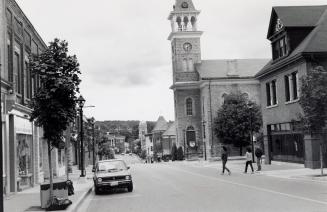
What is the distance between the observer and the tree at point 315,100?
71.7 ft

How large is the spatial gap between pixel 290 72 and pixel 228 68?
39.6m

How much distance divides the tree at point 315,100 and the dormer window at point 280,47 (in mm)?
10717

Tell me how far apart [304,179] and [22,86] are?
14.3 metres

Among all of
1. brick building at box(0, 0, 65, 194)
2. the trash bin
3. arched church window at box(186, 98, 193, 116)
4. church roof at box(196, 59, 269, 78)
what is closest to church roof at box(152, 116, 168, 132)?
arched church window at box(186, 98, 193, 116)

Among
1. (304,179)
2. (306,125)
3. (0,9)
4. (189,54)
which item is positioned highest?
(189,54)

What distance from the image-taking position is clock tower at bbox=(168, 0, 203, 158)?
7069 cm

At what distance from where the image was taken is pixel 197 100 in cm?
7156

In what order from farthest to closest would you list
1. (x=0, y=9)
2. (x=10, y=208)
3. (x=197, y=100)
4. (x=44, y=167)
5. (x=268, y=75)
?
(x=197, y=100), (x=268, y=75), (x=44, y=167), (x=0, y=9), (x=10, y=208)

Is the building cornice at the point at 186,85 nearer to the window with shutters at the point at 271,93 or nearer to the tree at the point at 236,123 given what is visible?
the tree at the point at 236,123

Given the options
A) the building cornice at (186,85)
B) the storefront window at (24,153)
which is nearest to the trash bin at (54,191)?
the storefront window at (24,153)

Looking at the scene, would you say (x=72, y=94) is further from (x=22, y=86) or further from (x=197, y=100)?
(x=197, y=100)

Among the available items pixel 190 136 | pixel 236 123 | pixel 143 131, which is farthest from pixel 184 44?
pixel 143 131

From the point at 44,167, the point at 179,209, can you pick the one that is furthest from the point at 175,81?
the point at 179,209

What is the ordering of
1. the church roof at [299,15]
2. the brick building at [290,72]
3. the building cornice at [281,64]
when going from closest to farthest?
the brick building at [290,72]
the building cornice at [281,64]
the church roof at [299,15]
